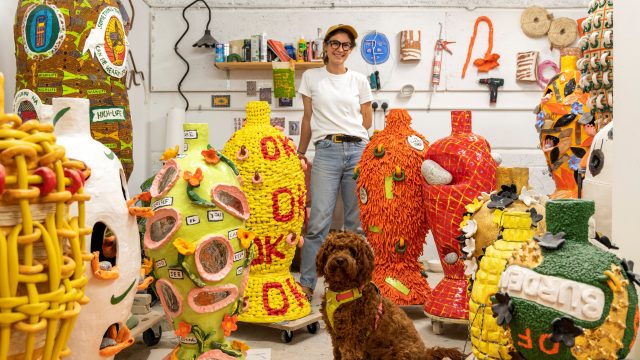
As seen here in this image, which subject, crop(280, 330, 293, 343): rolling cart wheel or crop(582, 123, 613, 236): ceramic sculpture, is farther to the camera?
crop(280, 330, 293, 343): rolling cart wheel

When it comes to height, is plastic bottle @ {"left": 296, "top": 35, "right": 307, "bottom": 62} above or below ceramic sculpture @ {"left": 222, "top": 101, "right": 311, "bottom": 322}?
above

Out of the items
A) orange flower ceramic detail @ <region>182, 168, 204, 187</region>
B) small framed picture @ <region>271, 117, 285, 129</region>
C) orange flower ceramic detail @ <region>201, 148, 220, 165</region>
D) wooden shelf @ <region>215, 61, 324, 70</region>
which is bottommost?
orange flower ceramic detail @ <region>182, 168, 204, 187</region>

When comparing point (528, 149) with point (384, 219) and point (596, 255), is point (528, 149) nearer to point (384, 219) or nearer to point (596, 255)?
point (384, 219)

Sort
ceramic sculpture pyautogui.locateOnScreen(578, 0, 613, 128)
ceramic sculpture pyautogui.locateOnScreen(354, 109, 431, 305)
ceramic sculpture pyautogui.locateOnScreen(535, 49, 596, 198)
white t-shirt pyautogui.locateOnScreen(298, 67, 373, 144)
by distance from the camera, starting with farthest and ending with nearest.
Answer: white t-shirt pyautogui.locateOnScreen(298, 67, 373, 144) → ceramic sculpture pyautogui.locateOnScreen(354, 109, 431, 305) → ceramic sculpture pyautogui.locateOnScreen(535, 49, 596, 198) → ceramic sculpture pyautogui.locateOnScreen(578, 0, 613, 128)

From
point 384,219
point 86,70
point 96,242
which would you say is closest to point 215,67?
point 384,219

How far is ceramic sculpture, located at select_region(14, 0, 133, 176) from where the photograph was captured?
2.66 m

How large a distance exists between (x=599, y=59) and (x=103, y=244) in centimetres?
194

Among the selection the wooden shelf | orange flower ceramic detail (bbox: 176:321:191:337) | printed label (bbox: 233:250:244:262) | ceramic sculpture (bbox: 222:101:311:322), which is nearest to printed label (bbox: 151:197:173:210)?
printed label (bbox: 233:250:244:262)

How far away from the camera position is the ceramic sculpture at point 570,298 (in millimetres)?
1431

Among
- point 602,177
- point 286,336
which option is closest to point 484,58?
point 286,336

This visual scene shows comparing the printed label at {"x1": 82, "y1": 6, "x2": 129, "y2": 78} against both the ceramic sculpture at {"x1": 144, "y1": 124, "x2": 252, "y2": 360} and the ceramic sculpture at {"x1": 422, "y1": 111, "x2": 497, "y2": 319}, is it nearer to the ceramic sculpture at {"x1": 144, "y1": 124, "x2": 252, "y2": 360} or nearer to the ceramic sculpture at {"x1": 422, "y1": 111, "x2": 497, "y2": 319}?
the ceramic sculpture at {"x1": 144, "y1": 124, "x2": 252, "y2": 360}

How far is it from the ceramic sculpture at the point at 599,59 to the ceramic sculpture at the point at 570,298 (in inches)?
42.2

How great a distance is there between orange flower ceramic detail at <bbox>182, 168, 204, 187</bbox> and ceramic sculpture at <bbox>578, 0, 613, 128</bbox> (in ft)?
5.28

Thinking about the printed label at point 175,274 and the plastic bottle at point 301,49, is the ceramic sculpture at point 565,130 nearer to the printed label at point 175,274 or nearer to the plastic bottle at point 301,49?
the printed label at point 175,274
